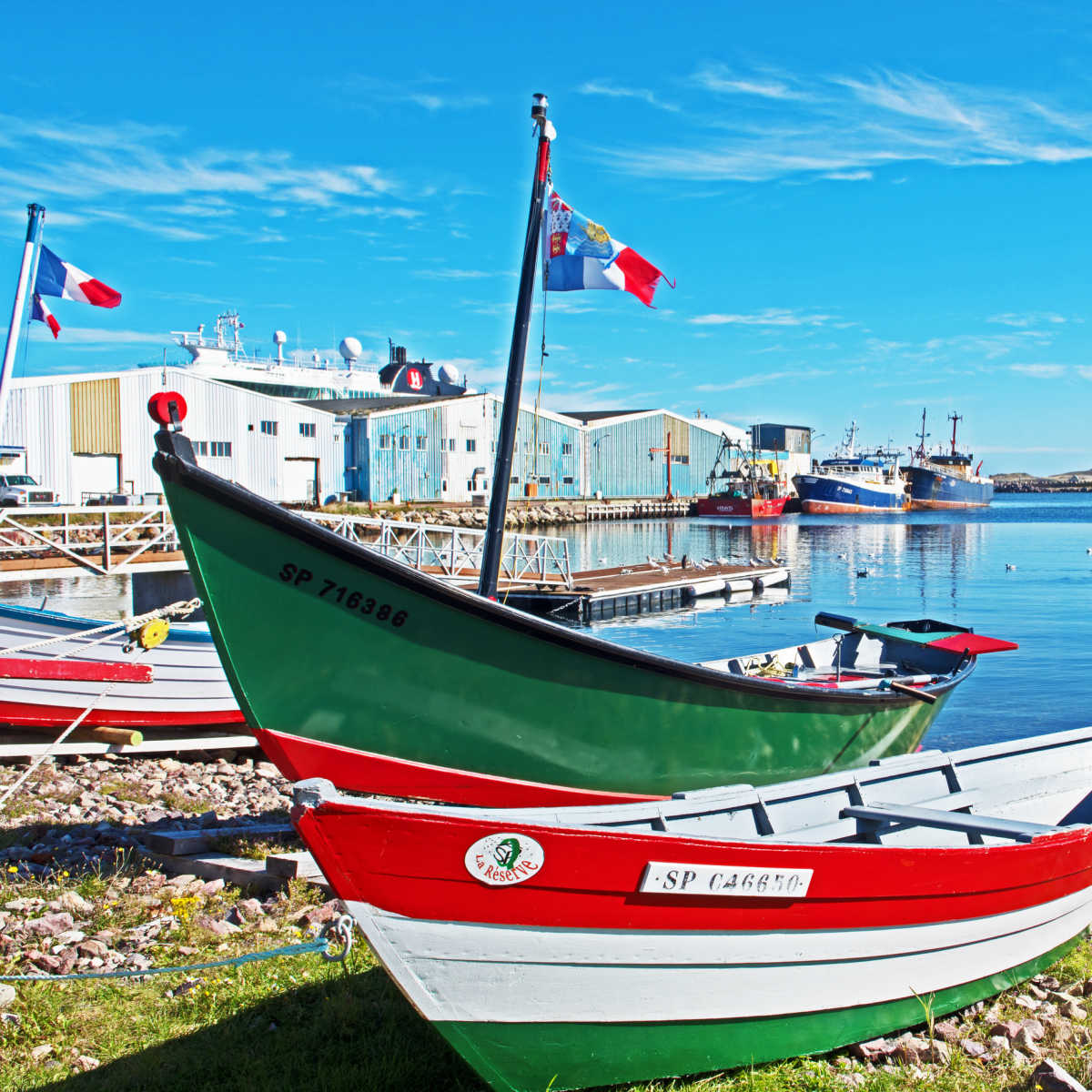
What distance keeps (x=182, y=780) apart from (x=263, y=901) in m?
4.31

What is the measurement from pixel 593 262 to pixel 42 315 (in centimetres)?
879

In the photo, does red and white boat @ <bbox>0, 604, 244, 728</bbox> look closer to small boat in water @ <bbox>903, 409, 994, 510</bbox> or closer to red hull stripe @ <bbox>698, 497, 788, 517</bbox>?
red hull stripe @ <bbox>698, 497, 788, 517</bbox>

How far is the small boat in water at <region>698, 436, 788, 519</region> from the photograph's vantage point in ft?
273

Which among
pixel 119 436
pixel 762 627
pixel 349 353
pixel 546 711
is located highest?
pixel 349 353

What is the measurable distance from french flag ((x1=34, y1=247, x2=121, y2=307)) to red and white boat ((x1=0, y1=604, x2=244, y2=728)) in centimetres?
447

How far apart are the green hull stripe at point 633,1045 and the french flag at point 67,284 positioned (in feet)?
41.8

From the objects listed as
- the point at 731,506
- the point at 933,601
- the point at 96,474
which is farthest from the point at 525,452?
the point at 933,601

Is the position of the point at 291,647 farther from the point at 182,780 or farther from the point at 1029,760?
the point at 1029,760

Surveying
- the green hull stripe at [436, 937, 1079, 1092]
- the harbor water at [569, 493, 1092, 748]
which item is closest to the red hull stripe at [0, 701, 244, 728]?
the green hull stripe at [436, 937, 1079, 1092]

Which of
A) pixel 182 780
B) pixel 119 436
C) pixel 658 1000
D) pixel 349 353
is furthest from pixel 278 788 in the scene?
pixel 349 353

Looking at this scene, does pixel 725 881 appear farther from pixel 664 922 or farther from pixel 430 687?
pixel 430 687

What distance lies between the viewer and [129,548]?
94.2 feet

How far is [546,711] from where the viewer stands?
26.5ft

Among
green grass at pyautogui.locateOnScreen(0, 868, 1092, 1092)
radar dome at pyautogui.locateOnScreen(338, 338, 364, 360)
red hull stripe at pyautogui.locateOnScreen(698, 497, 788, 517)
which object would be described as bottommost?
green grass at pyautogui.locateOnScreen(0, 868, 1092, 1092)
